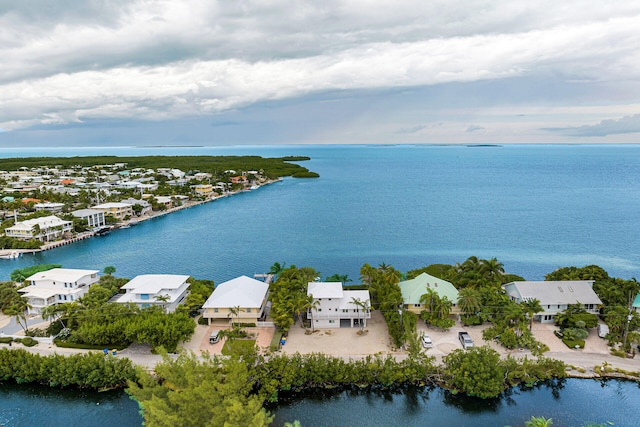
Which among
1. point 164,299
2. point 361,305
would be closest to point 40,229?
point 164,299

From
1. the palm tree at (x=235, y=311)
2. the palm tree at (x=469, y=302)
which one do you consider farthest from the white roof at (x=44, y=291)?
the palm tree at (x=469, y=302)

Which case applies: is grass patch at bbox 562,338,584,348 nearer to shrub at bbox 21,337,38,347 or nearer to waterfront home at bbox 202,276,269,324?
waterfront home at bbox 202,276,269,324

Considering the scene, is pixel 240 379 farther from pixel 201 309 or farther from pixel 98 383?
pixel 201 309

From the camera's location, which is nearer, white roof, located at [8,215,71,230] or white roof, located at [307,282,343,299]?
white roof, located at [307,282,343,299]

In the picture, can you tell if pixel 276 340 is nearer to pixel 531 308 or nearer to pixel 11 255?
pixel 531 308

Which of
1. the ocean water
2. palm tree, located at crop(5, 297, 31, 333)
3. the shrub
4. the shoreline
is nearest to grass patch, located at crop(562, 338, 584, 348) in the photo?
the ocean water

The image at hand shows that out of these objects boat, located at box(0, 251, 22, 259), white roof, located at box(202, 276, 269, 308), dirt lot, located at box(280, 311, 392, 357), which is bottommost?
dirt lot, located at box(280, 311, 392, 357)

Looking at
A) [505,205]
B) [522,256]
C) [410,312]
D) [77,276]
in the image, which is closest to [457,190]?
[505,205]
